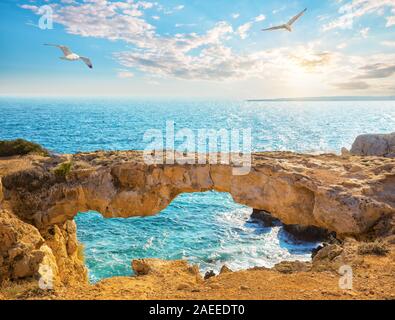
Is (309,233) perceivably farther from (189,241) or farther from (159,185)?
(159,185)

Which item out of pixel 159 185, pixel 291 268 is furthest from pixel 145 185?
pixel 291 268

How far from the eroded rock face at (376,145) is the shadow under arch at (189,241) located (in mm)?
15945

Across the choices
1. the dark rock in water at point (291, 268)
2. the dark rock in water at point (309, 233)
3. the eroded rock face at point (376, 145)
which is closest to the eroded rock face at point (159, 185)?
the dark rock in water at point (291, 268)

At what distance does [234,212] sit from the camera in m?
38.6

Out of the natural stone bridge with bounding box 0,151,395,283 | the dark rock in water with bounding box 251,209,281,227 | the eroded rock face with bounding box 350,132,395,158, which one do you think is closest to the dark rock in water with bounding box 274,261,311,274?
the natural stone bridge with bounding box 0,151,395,283

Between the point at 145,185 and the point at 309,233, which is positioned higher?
the point at 145,185

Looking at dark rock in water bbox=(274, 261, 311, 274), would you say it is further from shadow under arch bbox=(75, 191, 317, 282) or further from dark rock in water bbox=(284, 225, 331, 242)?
dark rock in water bbox=(284, 225, 331, 242)

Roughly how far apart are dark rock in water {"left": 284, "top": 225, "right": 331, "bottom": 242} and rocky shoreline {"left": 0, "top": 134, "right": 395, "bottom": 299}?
1478cm

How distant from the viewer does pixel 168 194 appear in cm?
1625

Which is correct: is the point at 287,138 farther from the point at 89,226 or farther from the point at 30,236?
the point at 30,236

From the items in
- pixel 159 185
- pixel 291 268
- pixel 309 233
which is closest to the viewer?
pixel 291 268

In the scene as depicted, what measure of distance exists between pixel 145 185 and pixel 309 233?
20653mm
